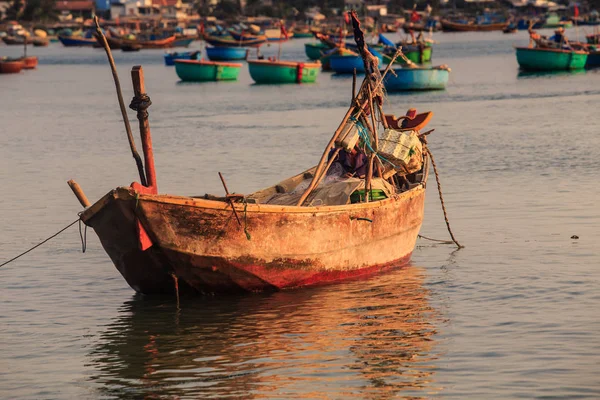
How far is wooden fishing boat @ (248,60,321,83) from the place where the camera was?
183 feet

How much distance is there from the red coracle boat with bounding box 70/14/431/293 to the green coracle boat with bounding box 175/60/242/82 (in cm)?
4651

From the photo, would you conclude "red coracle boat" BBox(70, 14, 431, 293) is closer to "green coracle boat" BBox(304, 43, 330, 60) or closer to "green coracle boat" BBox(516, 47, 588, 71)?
"green coracle boat" BBox(516, 47, 588, 71)

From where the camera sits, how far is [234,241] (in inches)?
474

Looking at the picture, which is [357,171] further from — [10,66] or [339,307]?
[10,66]

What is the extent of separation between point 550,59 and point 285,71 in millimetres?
13351

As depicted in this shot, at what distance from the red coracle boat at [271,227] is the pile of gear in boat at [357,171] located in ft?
0.06

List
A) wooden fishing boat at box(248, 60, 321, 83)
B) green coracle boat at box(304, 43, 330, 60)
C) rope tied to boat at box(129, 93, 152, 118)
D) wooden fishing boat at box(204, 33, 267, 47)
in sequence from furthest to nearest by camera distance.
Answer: wooden fishing boat at box(204, 33, 267, 47)
green coracle boat at box(304, 43, 330, 60)
wooden fishing boat at box(248, 60, 321, 83)
rope tied to boat at box(129, 93, 152, 118)

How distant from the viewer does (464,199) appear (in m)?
19.6

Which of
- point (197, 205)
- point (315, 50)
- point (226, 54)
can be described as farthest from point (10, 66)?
point (197, 205)

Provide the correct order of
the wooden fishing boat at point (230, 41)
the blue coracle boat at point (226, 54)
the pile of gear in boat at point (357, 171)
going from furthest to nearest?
1. the wooden fishing boat at point (230, 41)
2. the blue coracle boat at point (226, 54)
3. the pile of gear in boat at point (357, 171)

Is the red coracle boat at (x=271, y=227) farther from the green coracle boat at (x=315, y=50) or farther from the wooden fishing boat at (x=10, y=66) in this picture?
the wooden fishing boat at (x=10, y=66)

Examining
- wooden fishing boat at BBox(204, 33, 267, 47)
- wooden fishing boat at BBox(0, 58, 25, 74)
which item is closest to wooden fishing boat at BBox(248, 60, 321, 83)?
wooden fishing boat at BBox(0, 58, 25, 74)

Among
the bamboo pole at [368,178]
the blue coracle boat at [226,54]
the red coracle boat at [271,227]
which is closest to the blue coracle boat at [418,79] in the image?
the red coracle boat at [271,227]

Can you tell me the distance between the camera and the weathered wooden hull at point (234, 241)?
1164 cm
